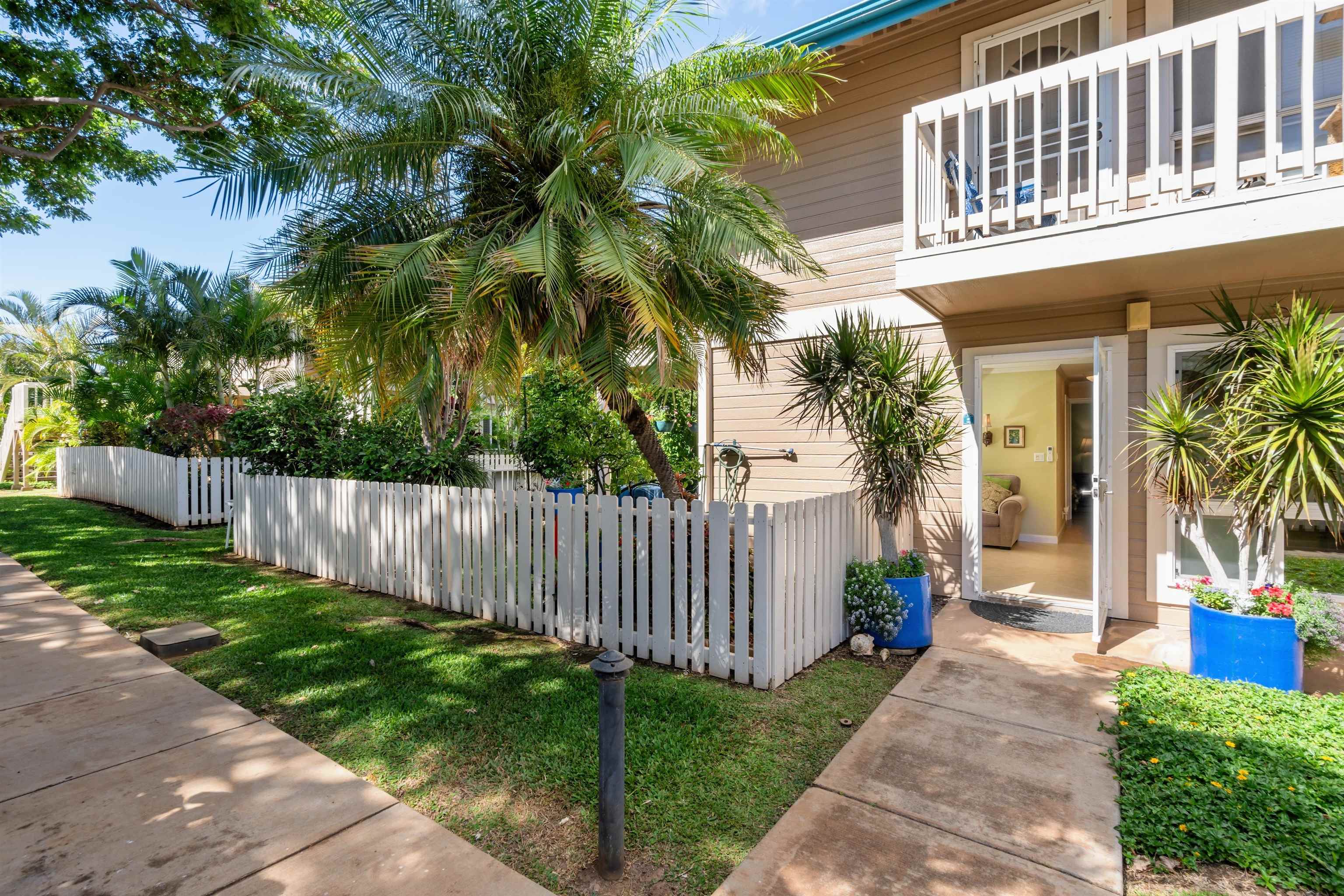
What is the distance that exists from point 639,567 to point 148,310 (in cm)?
1394

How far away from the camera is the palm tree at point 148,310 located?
12906 millimetres

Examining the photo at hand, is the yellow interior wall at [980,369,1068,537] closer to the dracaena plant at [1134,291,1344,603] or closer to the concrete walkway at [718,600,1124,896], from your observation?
the dracaena plant at [1134,291,1344,603]

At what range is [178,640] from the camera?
4668mm

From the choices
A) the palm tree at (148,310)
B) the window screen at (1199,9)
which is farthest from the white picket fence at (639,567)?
the palm tree at (148,310)

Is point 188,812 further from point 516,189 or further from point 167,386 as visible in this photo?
point 167,386

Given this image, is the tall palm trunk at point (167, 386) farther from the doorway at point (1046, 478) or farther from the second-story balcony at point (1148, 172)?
the doorway at point (1046, 478)

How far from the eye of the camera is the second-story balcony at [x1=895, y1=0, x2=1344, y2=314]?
13.0 feet

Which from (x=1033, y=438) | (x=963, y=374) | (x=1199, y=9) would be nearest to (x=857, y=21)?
(x=1199, y=9)

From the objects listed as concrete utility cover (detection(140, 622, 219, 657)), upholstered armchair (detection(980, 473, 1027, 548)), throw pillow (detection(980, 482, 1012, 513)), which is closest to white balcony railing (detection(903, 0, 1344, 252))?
upholstered armchair (detection(980, 473, 1027, 548))

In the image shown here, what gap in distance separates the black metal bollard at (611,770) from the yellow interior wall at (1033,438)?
9.76m

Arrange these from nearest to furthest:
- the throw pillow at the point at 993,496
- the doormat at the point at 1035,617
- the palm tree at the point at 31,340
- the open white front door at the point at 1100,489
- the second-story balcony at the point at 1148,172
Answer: the second-story balcony at the point at 1148,172 → the open white front door at the point at 1100,489 → the doormat at the point at 1035,617 → the throw pillow at the point at 993,496 → the palm tree at the point at 31,340

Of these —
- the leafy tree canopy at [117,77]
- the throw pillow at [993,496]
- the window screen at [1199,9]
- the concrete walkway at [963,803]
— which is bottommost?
the concrete walkway at [963,803]

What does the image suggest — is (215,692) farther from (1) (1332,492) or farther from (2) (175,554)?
(1) (1332,492)

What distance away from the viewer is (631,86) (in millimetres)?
4883
